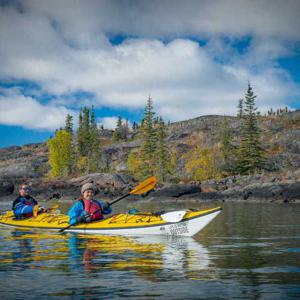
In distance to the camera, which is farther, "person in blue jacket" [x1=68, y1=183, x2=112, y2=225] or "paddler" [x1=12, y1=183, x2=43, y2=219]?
"paddler" [x1=12, y1=183, x2=43, y2=219]

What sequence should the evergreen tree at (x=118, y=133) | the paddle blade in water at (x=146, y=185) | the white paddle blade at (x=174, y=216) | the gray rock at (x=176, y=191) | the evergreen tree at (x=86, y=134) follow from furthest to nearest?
1. the evergreen tree at (x=118, y=133)
2. the evergreen tree at (x=86, y=134)
3. the gray rock at (x=176, y=191)
4. the paddle blade in water at (x=146, y=185)
5. the white paddle blade at (x=174, y=216)

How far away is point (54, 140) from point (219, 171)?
104ft

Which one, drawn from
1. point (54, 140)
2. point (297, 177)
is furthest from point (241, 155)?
point (54, 140)

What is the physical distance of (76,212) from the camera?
14906 mm

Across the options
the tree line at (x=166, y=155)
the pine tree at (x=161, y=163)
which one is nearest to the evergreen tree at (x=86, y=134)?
the tree line at (x=166, y=155)

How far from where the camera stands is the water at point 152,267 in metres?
6.86

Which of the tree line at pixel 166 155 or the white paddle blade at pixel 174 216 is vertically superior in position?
the tree line at pixel 166 155

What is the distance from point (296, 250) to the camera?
11.0 m

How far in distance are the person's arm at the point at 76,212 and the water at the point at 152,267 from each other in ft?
2.08

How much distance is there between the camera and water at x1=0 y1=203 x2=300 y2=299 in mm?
6859

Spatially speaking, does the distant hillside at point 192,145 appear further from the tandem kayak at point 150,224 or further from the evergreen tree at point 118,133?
the tandem kayak at point 150,224

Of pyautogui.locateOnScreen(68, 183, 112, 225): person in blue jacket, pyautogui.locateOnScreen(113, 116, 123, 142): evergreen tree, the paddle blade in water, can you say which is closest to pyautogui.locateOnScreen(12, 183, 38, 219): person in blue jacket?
pyautogui.locateOnScreen(68, 183, 112, 225): person in blue jacket

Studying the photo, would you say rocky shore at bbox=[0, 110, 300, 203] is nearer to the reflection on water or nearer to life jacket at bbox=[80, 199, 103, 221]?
life jacket at bbox=[80, 199, 103, 221]

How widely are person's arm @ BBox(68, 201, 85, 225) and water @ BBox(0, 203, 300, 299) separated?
2.08ft
